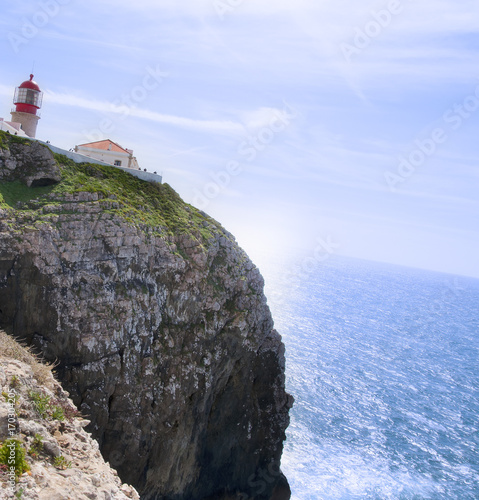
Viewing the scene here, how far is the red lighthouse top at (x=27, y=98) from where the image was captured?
42.0 metres

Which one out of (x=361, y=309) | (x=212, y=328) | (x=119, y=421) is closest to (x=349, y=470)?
(x=212, y=328)

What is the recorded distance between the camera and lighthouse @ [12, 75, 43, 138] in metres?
41.9

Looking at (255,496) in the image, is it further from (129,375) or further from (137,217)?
(137,217)

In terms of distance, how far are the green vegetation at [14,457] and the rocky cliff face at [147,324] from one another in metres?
14.9

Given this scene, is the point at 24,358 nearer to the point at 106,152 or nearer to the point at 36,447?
the point at 36,447

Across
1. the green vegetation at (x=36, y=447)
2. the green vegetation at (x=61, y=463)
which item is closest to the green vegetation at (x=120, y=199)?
the green vegetation at (x=36, y=447)

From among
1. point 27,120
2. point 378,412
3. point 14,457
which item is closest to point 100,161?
point 27,120

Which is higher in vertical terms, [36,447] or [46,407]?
[46,407]

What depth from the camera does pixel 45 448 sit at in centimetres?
1291

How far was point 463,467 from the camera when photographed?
45.5 meters

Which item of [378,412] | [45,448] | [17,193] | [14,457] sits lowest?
[378,412]

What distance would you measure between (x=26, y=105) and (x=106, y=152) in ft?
29.4

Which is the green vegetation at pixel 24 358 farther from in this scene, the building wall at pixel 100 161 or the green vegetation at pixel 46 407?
the building wall at pixel 100 161

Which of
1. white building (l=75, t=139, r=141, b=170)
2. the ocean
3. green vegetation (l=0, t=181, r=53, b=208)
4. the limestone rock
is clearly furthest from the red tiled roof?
the ocean
